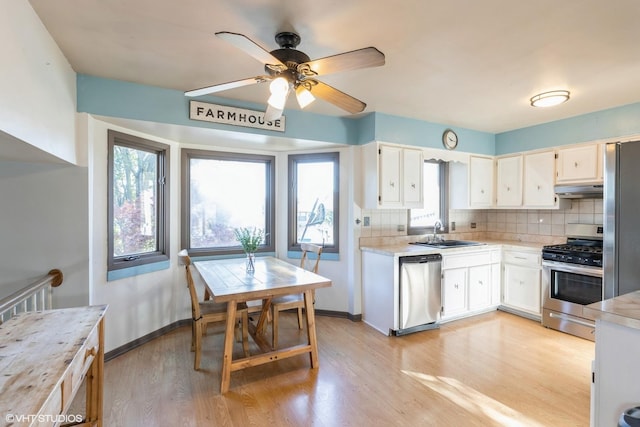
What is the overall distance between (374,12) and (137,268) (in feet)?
9.68

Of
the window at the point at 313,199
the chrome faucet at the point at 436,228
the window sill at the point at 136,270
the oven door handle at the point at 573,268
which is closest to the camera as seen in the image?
the window sill at the point at 136,270

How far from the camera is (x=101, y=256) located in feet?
8.48

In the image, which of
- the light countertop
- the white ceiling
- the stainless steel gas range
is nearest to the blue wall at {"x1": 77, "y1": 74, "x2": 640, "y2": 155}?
the white ceiling

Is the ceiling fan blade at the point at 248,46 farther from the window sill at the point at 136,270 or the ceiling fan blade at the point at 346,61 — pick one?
the window sill at the point at 136,270

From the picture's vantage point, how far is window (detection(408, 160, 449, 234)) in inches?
160

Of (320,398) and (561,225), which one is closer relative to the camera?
(320,398)

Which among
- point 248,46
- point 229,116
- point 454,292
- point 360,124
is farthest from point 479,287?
point 248,46

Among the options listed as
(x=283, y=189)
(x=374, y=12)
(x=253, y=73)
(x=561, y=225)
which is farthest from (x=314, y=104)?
(x=561, y=225)

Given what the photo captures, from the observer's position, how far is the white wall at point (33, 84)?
1.35m

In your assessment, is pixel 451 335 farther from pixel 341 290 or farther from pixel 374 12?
pixel 374 12

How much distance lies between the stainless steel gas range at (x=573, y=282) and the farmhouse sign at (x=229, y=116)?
334 cm

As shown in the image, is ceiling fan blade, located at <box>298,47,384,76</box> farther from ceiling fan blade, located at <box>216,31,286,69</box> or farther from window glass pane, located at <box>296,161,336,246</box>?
window glass pane, located at <box>296,161,336,246</box>

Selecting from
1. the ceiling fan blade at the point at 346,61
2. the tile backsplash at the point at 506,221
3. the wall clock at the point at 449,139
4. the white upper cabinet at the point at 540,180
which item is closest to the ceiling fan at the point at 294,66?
the ceiling fan blade at the point at 346,61

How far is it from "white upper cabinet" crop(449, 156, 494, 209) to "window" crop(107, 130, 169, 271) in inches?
146
